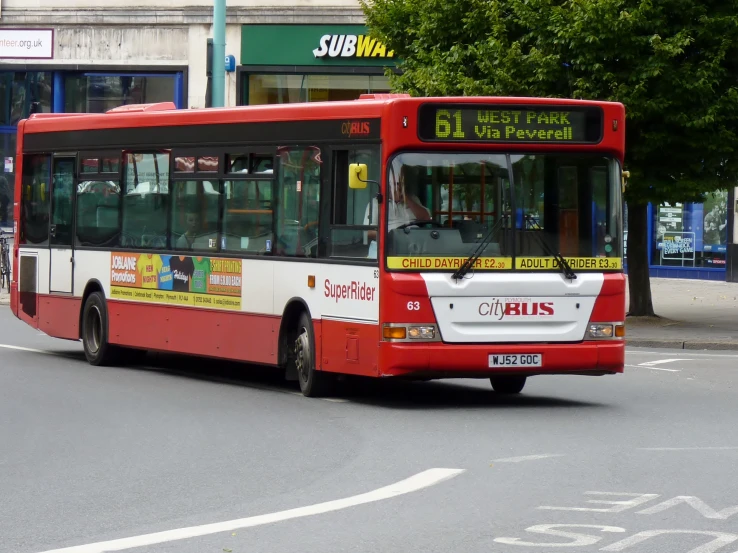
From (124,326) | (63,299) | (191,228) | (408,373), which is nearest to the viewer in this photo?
(408,373)

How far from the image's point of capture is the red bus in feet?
44.3

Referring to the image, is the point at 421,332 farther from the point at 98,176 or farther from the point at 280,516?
the point at 98,176

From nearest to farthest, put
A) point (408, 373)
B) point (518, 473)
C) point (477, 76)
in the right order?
point (518, 473), point (408, 373), point (477, 76)

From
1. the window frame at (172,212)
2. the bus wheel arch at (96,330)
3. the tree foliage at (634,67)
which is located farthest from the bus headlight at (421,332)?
the tree foliage at (634,67)

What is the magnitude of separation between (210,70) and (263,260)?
11.8 meters

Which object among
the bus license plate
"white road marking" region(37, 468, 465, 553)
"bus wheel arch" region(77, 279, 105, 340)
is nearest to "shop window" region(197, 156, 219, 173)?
"bus wheel arch" region(77, 279, 105, 340)

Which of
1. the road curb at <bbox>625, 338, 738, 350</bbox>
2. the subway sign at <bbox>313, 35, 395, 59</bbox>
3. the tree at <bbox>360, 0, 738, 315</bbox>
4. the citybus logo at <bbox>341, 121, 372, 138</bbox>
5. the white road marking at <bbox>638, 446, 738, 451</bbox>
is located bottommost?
the white road marking at <bbox>638, 446, 738, 451</bbox>

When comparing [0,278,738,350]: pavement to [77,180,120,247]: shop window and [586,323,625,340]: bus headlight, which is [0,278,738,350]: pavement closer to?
[77,180,120,247]: shop window

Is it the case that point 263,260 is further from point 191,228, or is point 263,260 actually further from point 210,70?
point 210,70

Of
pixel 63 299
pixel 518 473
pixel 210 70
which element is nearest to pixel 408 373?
pixel 518 473

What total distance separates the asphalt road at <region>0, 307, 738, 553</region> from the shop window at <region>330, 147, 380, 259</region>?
1348 millimetres

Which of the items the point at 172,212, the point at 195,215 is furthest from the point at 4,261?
the point at 195,215

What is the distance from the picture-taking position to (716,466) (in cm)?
1020

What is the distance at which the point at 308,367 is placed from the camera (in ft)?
48.0
